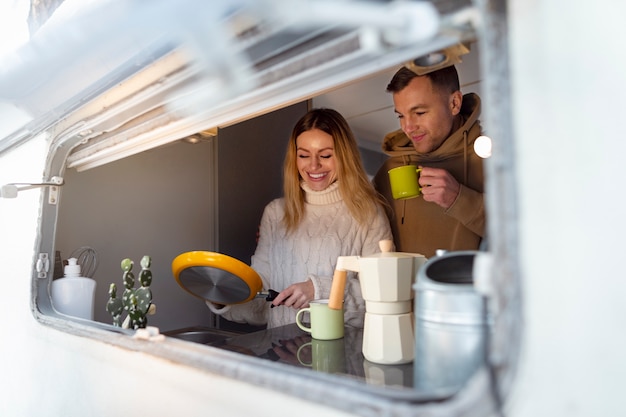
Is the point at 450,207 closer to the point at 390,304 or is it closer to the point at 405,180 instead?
the point at 405,180

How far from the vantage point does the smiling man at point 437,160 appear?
5.15ft

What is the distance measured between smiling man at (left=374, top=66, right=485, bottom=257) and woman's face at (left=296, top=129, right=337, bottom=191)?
0.29 metres

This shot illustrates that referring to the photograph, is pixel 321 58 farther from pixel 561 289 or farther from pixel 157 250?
pixel 157 250

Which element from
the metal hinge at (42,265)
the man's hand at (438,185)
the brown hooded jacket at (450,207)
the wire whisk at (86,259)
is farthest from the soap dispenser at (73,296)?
the brown hooded jacket at (450,207)

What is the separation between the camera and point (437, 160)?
1.82 meters

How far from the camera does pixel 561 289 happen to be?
442 mm

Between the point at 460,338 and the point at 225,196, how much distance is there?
75.0 inches

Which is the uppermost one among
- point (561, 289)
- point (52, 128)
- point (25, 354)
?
point (52, 128)

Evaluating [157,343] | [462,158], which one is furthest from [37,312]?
[462,158]

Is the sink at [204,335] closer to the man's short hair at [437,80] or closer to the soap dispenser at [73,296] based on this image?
the soap dispenser at [73,296]

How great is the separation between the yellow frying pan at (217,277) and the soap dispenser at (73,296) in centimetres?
27

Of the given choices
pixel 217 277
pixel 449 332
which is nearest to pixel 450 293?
pixel 449 332

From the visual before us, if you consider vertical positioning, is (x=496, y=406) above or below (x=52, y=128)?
below

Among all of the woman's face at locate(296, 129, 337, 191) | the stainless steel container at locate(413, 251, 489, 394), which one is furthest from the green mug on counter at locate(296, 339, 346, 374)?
the woman's face at locate(296, 129, 337, 191)
